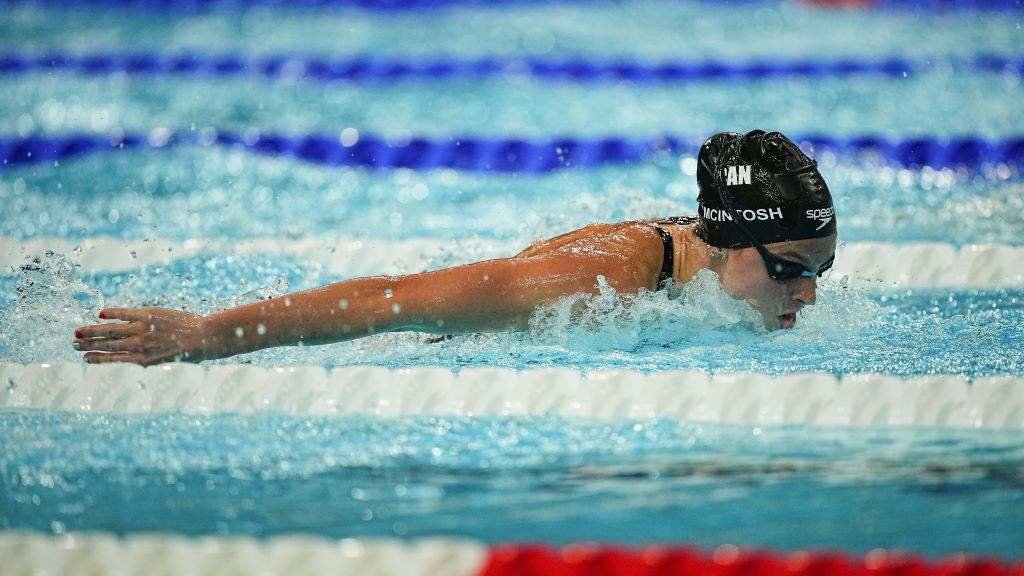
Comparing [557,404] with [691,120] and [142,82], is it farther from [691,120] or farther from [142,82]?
[142,82]

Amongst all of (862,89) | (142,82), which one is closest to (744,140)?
(862,89)

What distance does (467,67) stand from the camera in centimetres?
638

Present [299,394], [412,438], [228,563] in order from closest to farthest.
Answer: [228,563], [412,438], [299,394]

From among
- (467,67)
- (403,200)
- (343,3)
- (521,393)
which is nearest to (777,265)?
(521,393)

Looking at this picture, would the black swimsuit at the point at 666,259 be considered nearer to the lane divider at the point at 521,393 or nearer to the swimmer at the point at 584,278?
the swimmer at the point at 584,278

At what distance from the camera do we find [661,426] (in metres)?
2.36

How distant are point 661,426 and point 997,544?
2.30 ft

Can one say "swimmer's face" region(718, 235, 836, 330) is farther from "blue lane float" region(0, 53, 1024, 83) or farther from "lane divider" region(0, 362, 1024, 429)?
"blue lane float" region(0, 53, 1024, 83)

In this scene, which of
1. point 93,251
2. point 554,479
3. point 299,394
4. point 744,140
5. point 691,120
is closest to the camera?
point 554,479

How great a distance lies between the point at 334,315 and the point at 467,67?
4.16 metres

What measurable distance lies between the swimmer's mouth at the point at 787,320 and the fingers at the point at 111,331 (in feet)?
4.55

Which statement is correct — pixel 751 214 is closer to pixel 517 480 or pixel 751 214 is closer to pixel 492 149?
pixel 517 480

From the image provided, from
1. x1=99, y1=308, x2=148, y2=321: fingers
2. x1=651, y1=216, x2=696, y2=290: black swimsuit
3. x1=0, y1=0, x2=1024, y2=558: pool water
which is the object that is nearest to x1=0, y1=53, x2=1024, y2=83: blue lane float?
x1=0, y1=0, x2=1024, y2=558: pool water

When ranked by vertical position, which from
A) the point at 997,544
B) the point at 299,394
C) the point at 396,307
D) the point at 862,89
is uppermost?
the point at 862,89
